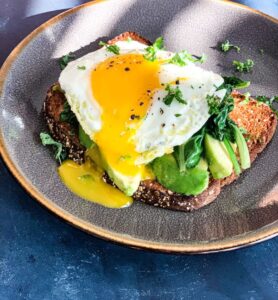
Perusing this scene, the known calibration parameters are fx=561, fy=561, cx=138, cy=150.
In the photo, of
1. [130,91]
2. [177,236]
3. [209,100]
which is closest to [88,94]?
[130,91]

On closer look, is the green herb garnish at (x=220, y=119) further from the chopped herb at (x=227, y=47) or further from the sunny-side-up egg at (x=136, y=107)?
the chopped herb at (x=227, y=47)

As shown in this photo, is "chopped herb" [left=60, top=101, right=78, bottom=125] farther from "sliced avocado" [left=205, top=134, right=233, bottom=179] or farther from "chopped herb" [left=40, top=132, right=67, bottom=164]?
"sliced avocado" [left=205, top=134, right=233, bottom=179]

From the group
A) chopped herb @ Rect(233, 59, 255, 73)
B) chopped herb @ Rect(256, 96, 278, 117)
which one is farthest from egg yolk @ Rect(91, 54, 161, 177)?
chopped herb @ Rect(233, 59, 255, 73)

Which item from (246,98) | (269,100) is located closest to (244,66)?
(269,100)

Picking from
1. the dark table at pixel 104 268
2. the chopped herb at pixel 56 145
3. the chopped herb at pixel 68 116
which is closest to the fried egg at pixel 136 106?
the chopped herb at pixel 68 116

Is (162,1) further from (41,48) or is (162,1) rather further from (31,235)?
(31,235)
